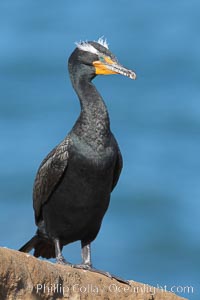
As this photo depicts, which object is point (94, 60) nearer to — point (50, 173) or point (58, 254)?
point (50, 173)

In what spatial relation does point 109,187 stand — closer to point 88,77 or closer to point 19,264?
point 88,77

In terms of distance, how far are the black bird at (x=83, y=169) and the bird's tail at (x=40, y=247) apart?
0.61 feet

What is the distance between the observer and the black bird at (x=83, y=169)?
986 cm

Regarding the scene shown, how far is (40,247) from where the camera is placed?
35.0 feet

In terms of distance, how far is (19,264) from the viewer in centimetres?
742

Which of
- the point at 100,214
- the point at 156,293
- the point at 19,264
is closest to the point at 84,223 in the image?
the point at 100,214

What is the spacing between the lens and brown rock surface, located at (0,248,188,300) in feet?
24.0

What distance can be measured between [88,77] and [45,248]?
5.80 ft

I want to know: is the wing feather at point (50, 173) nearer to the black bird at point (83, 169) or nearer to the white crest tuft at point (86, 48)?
the black bird at point (83, 169)

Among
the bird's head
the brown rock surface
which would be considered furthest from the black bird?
the brown rock surface

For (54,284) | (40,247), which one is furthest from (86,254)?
(54,284)

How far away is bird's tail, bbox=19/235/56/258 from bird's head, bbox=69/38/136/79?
1.70m

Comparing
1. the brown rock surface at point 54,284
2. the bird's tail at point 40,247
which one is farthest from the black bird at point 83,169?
the brown rock surface at point 54,284

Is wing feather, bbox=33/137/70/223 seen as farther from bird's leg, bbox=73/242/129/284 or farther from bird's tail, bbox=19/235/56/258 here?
bird's leg, bbox=73/242/129/284
